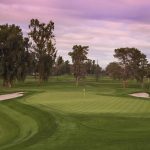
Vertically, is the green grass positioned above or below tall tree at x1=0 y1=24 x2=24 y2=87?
below

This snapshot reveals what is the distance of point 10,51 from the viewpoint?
78938 mm

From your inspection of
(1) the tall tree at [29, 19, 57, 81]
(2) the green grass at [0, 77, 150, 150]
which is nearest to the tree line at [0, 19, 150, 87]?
(1) the tall tree at [29, 19, 57, 81]

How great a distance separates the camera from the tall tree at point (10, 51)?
78.1m

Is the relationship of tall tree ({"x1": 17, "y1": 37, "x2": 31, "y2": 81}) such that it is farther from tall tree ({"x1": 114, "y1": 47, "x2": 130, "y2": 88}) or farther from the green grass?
the green grass

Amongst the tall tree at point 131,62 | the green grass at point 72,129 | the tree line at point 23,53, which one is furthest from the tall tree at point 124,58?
the green grass at point 72,129

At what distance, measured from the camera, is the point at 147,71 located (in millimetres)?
110125

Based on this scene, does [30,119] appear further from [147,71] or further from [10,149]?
[147,71]

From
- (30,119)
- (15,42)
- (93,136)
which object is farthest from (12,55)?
(93,136)

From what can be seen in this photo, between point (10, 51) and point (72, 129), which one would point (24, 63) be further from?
point (72, 129)

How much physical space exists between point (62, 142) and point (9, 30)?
220 ft

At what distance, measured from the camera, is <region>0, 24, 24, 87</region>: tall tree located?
3076 inches

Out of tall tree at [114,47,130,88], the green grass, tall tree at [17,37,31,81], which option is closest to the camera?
the green grass

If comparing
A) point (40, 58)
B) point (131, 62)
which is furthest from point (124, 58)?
point (40, 58)

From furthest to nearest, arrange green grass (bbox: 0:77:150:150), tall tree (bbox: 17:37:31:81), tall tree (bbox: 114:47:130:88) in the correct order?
tall tree (bbox: 114:47:130:88)
tall tree (bbox: 17:37:31:81)
green grass (bbox: 0:77:150:150)
